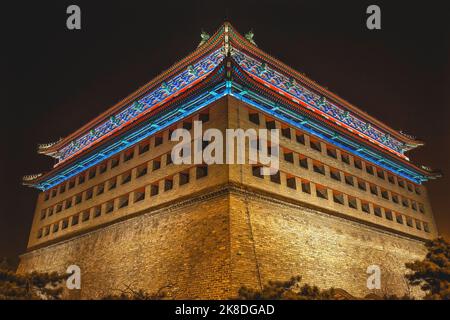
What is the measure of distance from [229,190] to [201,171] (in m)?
2.79

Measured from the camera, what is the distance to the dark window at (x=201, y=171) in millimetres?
20500

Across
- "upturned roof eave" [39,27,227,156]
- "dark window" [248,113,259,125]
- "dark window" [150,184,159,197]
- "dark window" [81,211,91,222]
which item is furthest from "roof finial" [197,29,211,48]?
"dark window" [81,211,91,222]

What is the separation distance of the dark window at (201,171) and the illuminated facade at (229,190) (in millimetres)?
60

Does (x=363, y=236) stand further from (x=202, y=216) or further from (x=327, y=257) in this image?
(x=202, y=216)

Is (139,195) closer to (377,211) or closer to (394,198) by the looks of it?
(377,211)

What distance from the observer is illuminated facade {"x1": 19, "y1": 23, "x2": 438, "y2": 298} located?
1875 cm

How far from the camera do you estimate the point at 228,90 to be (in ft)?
70.5

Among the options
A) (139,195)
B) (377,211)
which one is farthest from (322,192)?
(139,195)

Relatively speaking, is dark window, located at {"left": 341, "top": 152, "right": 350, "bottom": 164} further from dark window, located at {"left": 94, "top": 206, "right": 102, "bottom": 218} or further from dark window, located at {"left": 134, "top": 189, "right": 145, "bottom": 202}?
dark window, located at {"left": 94, "top": 206, "right": 102, "bottom": 218}

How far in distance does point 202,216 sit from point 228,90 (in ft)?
22.4

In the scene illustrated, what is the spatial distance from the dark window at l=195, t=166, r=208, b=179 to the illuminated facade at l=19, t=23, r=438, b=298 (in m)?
0.06
